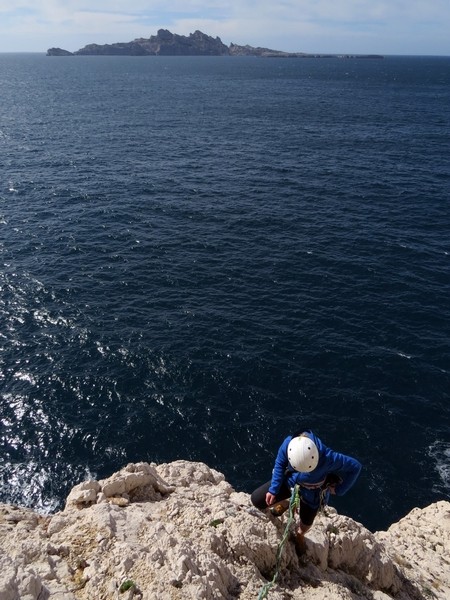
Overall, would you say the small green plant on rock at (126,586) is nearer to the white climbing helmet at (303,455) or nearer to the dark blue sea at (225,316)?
the white climbing helmet at (303,455)

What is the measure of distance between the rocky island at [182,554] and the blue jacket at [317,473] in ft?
6.08

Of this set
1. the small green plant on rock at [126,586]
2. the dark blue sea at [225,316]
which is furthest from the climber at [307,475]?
the dark blue sea at [225,316]

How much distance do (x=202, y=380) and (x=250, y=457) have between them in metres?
9.01

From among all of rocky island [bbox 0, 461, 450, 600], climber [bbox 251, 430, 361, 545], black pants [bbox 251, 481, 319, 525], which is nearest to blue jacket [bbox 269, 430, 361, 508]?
climber [bbox 251, 430, 361, 545]

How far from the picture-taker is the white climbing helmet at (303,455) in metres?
15.2

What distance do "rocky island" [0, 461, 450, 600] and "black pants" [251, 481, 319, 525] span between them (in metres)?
0.36

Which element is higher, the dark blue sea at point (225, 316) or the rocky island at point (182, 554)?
the rocky island at point (182, 554)

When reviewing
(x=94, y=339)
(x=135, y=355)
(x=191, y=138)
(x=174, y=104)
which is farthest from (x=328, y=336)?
(x=174, y=104)

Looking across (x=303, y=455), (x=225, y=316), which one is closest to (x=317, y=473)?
(x=303, y=455)

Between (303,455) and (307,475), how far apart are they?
1.34m

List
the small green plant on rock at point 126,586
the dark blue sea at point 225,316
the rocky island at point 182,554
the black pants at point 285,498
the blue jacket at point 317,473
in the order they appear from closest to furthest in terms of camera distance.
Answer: the small green plant on rock at point 126,586 → the rocky island at point 182,554 → the blue jacket at point 317,473 → the black pants at point 285,498 → the dark blue sea at point 225,316

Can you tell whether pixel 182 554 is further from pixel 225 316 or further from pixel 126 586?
pixel 225 316

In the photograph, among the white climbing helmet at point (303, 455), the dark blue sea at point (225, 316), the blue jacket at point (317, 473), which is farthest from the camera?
the dark blue sea at point (225, 316)

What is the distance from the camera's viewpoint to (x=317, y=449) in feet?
50.8
